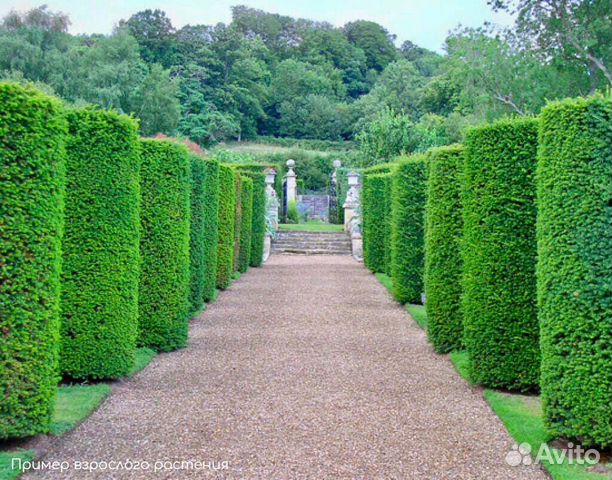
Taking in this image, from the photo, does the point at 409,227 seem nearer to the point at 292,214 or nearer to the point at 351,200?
the point at 351,200

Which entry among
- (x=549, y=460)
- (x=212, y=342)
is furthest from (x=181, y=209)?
(x=549, y=460)

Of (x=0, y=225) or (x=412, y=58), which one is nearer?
(x=0, y=225)

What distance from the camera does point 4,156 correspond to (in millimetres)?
4859

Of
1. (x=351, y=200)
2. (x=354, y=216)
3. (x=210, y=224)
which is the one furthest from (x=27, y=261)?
(x=351, y=200)

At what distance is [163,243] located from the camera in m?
8.81

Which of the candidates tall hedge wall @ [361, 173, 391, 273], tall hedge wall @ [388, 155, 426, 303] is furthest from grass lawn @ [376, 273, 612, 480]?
tall hedge wall @ [361, 173, 391, 273]

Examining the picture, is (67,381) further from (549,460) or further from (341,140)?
(341,140)

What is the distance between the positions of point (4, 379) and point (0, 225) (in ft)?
3.56

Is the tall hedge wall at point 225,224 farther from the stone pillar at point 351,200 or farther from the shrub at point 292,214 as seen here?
the shrub at point 292,214

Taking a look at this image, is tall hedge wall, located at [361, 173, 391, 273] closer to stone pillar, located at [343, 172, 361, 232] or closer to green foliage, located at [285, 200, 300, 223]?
stone pillar, located at [343, 172, 361, 232]

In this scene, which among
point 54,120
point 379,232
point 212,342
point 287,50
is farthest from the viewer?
point 287,50

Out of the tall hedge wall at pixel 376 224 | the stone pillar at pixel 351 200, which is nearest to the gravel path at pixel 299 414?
the tall hedge wall at pixel 376 224

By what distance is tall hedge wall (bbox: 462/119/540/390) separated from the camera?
21.9 ft

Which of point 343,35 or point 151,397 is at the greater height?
point 343,35
